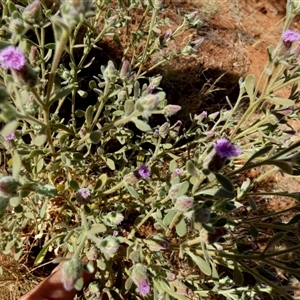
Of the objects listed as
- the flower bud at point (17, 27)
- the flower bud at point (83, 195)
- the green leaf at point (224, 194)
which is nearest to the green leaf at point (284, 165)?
the green leaf at point (224, 194)

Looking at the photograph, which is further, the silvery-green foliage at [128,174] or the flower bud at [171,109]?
the flower bud at [171,109]

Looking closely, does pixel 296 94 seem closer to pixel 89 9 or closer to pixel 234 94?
pixel 89 9

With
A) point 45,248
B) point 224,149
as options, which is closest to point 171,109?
point 224,149

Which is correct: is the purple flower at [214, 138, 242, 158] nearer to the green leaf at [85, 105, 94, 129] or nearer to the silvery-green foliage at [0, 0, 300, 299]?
the silvery-green foliage at [0, 0, 300, 299]

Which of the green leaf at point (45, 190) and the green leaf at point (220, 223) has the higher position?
the green leaf at point (220, 223)

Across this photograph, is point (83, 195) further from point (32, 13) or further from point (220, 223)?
point (32, 13)

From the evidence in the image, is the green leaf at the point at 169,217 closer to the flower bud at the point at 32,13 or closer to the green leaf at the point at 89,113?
the green leaf at the point at 89,113

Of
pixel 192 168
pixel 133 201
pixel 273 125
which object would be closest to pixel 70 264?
pixel 192 168

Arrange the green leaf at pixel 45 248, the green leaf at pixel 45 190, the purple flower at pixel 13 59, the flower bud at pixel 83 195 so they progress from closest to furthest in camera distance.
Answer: the purple flower at pixel 13 59, the green leaf at pixel 45 190, the flower bud at pixel 83 195, the green leaf at pixel 45 248
